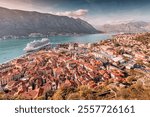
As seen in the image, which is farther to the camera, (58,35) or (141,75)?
(58,35)

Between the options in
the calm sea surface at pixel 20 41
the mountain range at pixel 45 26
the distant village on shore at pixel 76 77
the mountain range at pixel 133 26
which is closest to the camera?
the distant village on shore at pixel 76 77

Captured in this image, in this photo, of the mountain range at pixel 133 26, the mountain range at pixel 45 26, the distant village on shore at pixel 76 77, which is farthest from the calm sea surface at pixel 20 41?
the distant village on shore at pixel 76 77

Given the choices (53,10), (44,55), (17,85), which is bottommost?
(17,85)

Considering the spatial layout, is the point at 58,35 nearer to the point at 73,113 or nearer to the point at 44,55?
the point at 44,55

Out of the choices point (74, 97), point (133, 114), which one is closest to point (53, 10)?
point (74, 97)

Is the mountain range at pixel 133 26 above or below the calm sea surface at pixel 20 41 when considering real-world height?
above

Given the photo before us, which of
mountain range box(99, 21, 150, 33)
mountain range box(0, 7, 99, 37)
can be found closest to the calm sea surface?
mountain range box(0, 7, 99, 37)

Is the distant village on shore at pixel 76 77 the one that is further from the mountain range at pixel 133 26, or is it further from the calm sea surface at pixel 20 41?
the calm sea surface at pixel 20 41

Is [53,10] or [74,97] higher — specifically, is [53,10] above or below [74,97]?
above

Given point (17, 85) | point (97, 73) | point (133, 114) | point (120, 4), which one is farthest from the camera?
point (120, 4)

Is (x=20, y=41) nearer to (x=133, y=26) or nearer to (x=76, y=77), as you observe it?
(x=133, y=26)

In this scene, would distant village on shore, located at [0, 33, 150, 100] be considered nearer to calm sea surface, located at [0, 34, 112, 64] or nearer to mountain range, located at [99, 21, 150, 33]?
mountain range, located at [99, 21, 150, 33]
